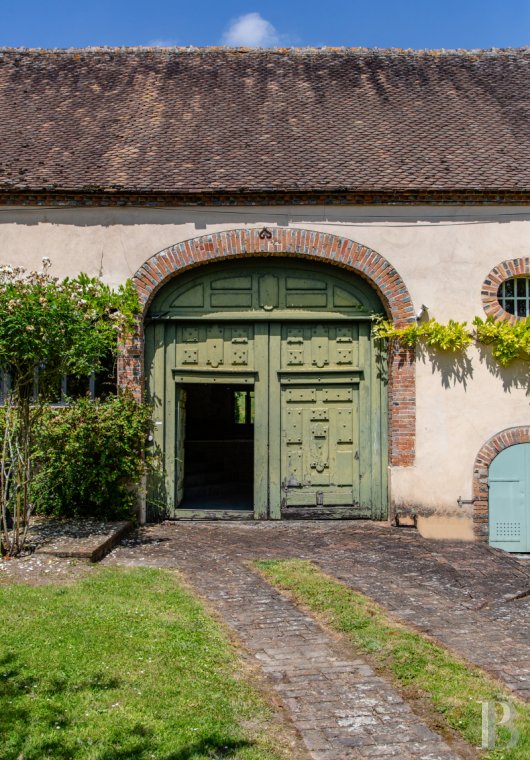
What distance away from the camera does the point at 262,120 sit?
38.7 feet

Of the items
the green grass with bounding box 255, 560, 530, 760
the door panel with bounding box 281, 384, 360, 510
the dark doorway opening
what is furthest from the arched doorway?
the green grass with bounding box 255, 560, 530, 760

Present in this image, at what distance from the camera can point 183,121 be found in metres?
11.7

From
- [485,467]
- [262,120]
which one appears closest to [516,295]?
[485,467]

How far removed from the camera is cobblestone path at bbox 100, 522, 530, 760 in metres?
4.35

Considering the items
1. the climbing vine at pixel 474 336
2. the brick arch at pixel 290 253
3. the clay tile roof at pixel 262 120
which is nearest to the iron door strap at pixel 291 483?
the brick arch at pixel 290 253

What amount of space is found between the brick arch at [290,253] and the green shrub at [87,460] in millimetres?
630

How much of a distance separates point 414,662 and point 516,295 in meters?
6.60

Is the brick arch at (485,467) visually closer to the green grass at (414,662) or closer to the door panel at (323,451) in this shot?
the door panel at (323,451)

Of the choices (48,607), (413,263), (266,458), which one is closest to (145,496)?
(266,458)

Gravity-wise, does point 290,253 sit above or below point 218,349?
above

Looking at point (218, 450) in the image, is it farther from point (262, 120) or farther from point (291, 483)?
point (262, 120)

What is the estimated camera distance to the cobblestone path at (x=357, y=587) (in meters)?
4.35

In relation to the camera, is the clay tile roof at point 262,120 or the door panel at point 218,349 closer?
the clay tile roof at point 262,120

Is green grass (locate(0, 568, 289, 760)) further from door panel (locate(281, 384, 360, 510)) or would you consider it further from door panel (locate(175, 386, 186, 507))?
door panel (locate(281, 384, 360, 510))
